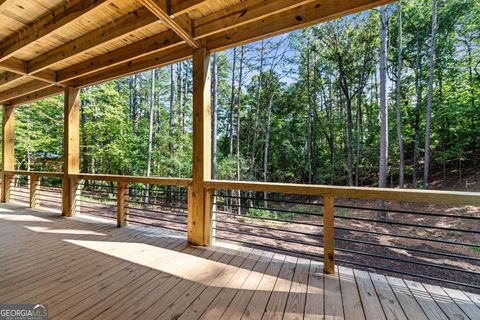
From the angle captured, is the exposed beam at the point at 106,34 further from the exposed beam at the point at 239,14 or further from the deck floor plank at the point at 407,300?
the deck floor plank at the point at 407,300

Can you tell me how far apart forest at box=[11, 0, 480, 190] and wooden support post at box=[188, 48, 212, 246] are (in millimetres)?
4996

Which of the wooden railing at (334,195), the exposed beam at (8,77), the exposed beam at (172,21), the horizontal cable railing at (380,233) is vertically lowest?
the horizontal cable railing at (380,233)

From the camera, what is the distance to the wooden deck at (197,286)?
4.97 feet

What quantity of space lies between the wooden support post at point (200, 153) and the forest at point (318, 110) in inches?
197

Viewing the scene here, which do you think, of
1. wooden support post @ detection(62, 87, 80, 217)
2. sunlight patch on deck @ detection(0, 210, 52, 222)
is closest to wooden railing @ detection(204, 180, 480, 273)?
wooden support post @ detection(62, 87, 80, 217)

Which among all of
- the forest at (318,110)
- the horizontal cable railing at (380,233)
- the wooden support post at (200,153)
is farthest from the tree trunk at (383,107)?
the wooden support post at (200,153)

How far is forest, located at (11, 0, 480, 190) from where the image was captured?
347 inches

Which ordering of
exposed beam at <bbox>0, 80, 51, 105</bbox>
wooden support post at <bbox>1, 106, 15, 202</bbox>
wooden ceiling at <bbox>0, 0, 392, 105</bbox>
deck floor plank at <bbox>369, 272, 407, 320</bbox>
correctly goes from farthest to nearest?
wooden support post at <bbox>1, 106, 15, 202</bbox> < exposed beam at <bbox>0, 80, 51, 105</bbox> < wooden ceiling at <bbox>0, 0, 392, 105</bbox> < deck floor plank at <bbox>369, 272, 407, 320</bbox>

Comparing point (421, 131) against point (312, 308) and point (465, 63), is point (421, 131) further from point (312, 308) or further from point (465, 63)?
point (312, 308)

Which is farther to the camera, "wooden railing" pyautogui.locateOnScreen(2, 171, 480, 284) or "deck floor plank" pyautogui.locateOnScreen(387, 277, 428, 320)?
"wooden railing" pyautogui.locateOnScreen(2, 171, 480, 284)

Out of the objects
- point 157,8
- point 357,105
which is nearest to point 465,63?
point 357,105

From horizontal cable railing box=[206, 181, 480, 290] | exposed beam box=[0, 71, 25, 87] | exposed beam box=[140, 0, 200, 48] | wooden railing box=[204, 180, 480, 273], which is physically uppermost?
exposed beam box=[0, 71, 25, 87]

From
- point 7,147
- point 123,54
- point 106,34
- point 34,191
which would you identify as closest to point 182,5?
point 106,34

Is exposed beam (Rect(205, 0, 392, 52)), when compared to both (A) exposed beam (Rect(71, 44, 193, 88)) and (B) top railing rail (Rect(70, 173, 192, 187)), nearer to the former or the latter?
(A) exposed beam (Rect(71, 44, 193, 88))
